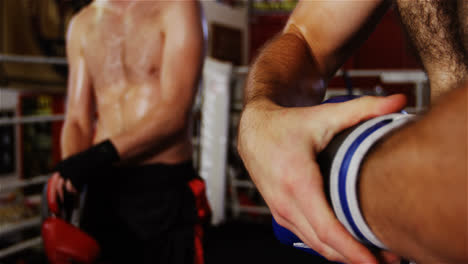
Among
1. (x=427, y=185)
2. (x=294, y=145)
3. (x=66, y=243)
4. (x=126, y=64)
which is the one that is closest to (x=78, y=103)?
(x=126, y=64)

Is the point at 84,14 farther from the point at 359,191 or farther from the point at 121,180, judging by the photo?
the point at 359,191

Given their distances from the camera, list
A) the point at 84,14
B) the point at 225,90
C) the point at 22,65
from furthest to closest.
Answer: the point at 22,65 < the point at 225,90 < the point at 84,14

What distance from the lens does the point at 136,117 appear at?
53.7 inches

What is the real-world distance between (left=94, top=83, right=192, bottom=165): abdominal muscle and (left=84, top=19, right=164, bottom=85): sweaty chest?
0.19ft

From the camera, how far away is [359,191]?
27 cm

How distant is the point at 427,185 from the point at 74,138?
150 cm

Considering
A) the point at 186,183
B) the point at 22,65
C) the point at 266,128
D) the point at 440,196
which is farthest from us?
the point at 22,65

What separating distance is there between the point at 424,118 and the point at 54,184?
4.23 feet

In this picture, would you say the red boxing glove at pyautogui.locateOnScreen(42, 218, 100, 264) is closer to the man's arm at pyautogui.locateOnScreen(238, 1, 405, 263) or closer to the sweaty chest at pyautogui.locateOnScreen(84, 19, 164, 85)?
the sweaty chest at pyautogui.locateOnScreen(84, 19, 164, 85)

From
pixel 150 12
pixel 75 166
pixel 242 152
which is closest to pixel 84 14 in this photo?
pixel 150 12

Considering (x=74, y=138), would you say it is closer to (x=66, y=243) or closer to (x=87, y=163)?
(x=87, y=163)

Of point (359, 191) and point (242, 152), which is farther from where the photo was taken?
point (242, 152)

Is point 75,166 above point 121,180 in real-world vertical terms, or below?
above

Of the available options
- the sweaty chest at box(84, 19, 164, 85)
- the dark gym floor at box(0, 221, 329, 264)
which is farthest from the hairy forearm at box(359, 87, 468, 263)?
the dark gym floor at box(0, 221, 329, 264)
